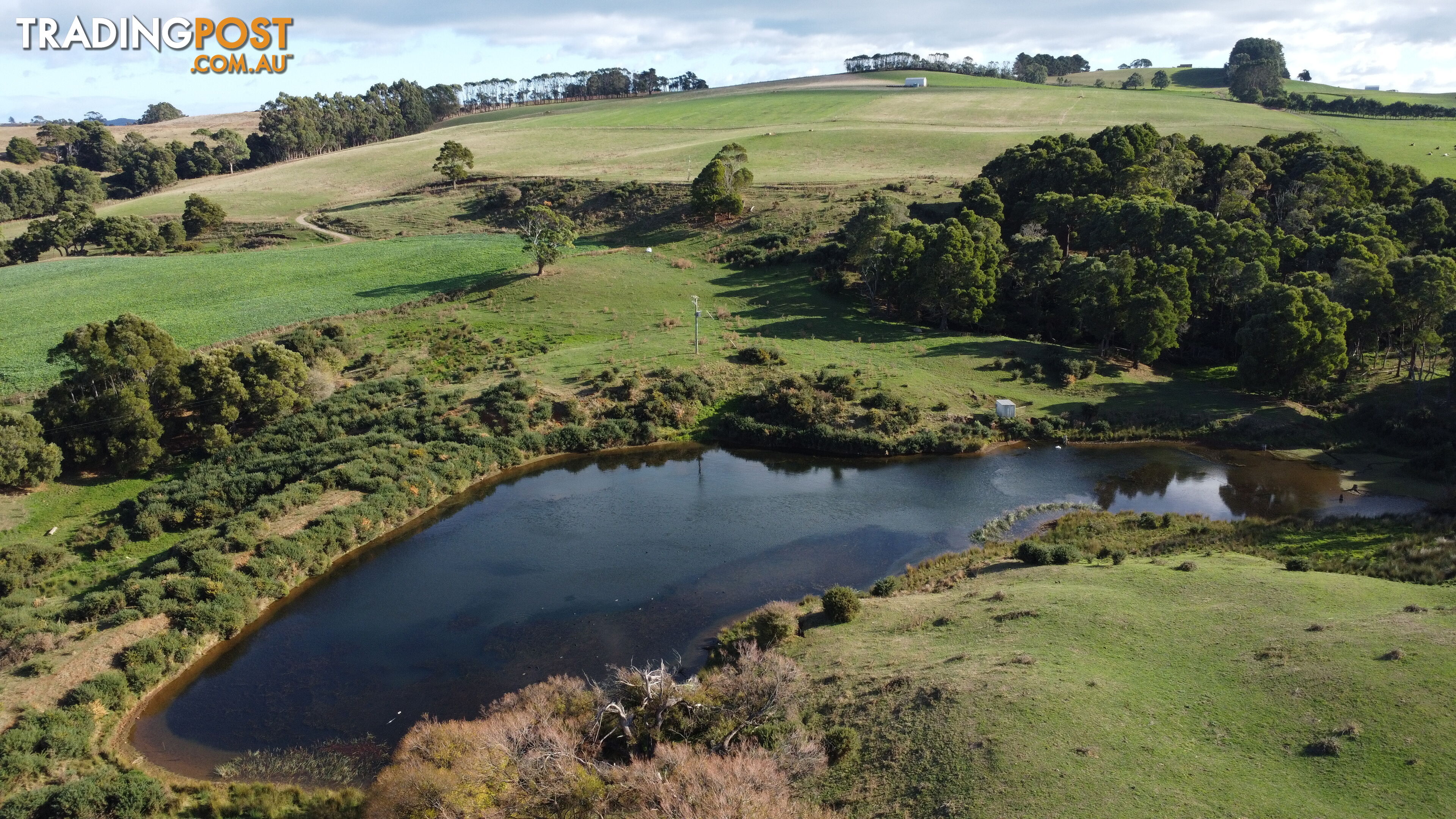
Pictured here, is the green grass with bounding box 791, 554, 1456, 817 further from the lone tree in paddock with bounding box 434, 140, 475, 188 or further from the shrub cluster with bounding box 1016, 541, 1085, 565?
the lone tree in paddock with bounding box 434, 140, 475, 188

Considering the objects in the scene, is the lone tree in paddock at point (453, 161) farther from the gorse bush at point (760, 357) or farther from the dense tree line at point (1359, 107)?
the dense tree line at point (1359, 107)

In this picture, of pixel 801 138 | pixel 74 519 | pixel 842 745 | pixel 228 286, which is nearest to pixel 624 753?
pixel 842 745

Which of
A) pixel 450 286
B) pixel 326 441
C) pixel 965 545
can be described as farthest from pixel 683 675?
pixel 450 286

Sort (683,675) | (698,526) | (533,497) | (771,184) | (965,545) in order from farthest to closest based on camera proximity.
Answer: (771,184)
(533,497)
(698,526)
(965,545)
(683,675)

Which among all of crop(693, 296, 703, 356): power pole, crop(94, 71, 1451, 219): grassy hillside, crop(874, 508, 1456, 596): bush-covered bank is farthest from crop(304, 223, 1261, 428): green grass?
crop(94, 71, 1451, 219): grassy hillside

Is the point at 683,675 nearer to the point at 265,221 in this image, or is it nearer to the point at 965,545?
the point at 965,545
